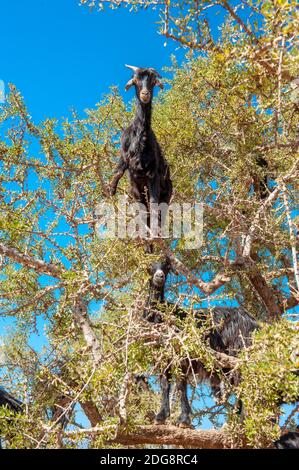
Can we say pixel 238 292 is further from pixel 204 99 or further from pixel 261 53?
pixel 261 53

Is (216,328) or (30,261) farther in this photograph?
(216,328)

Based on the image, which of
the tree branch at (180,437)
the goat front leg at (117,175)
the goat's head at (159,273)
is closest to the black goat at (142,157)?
the goat front leg at (117,175)

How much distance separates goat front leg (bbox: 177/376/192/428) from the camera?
6.70 m

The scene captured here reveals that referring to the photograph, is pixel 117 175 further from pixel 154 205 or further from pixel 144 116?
pixel 144 116

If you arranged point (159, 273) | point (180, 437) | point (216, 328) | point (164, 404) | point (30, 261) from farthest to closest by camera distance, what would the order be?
1. point (159, 273)
2. point (216, 328)
3. point (164, 404)
4. point (30, 261)
5. point (180, 437)

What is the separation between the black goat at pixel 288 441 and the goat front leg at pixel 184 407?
5.43 feet

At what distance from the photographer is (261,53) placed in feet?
15.1

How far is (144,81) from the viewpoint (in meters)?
7.66

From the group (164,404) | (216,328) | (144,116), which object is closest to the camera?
(164,404)

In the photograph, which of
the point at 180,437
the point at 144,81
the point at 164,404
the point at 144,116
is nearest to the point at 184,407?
the point at 164,404

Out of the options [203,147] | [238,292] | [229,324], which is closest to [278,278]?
[238,292]

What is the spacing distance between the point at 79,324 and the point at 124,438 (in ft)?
4.68

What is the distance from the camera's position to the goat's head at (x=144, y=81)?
762 cm

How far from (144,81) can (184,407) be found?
14.3 ft
